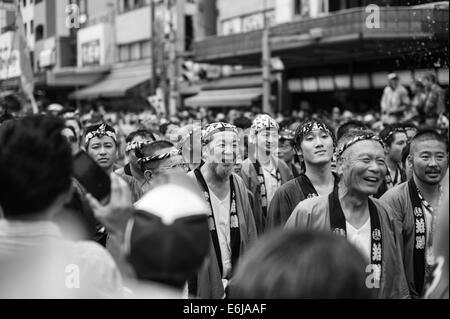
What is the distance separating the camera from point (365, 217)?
12.0 feet

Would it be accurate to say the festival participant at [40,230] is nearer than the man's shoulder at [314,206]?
Yes

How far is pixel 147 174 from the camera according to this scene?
464 cm

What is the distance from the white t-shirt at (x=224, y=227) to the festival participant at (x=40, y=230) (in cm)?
240

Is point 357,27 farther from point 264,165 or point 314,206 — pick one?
point 314,206

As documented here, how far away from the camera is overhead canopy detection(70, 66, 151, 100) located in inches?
1331

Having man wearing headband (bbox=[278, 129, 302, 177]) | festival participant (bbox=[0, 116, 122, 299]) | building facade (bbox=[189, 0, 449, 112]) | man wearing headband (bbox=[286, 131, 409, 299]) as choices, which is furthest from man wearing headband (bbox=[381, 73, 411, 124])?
festival participant (bbox=[0, 116, 122, 299])

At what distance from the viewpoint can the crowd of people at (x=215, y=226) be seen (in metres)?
1.66

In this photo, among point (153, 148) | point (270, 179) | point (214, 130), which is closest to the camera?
point (153, 148)

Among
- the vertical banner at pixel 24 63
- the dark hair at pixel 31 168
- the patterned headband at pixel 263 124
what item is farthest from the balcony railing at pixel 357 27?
the dark hair at pixel 31 168

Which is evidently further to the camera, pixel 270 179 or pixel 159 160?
pixel 270 179

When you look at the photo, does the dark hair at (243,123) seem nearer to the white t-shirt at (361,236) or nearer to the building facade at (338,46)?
the building facade at (338,46)

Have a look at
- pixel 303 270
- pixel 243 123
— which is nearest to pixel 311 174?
pixel 303 270

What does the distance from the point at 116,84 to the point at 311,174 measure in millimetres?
32047

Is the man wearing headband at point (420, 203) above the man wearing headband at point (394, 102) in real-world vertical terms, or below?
below
